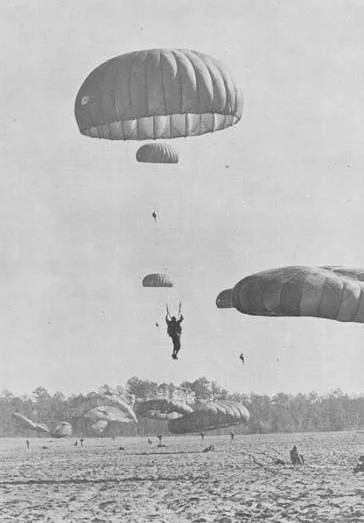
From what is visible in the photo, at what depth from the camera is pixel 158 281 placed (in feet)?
111

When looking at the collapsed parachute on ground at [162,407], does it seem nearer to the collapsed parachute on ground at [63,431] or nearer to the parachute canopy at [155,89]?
the collapsed parachute on ground at [63,431]

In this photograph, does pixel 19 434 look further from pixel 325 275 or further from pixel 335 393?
pixel 325 275

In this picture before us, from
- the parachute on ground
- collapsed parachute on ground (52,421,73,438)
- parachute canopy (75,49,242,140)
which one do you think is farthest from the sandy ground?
collapsed parachute on ground (52,421,73,438)

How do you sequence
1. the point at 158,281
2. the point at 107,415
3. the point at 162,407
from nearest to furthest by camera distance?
the point at 158,281
the point at 162,407
the point at 107,415

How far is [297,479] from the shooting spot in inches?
1001

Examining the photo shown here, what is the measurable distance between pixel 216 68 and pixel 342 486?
9.41m

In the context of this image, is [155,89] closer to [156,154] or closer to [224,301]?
[156,154]

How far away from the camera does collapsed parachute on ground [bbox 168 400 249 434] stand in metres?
45.6

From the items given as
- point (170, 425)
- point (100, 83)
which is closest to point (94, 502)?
point (100, 83)

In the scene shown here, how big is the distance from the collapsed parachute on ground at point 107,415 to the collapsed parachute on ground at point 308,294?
4839 cm

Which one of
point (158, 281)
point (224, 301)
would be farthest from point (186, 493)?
point (158, 281)

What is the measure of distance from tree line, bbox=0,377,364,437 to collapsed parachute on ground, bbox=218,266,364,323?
228ft

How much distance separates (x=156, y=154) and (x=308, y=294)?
328 inches

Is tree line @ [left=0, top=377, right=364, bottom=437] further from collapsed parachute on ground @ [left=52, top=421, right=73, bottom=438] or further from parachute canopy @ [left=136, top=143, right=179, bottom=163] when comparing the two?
parachute canopy @ [left=136, top=143, right=179, bottom=163]
